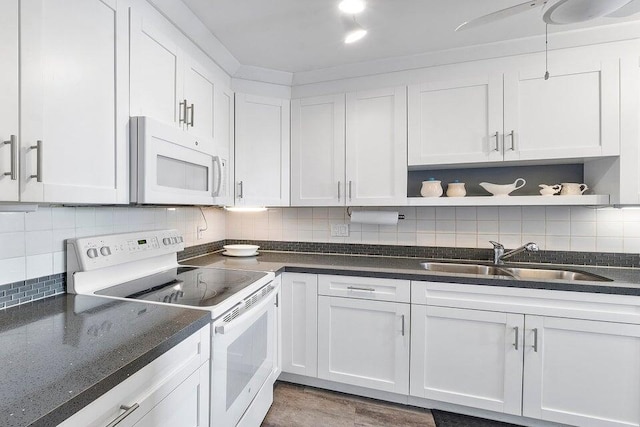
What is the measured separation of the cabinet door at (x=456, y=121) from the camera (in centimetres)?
188

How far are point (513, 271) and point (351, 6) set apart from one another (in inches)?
74.4

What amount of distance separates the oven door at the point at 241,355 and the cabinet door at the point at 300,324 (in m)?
0.21

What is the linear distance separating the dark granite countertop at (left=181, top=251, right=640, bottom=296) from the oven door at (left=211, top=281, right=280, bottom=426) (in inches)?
12.0

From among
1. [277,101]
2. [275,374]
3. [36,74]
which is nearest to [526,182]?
[277,101]

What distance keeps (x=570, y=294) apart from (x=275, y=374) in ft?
5.77

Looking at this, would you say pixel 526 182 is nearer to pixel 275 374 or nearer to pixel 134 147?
pixel 275 374

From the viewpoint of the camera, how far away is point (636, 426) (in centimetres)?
153

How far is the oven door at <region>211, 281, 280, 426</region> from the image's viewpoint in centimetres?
119

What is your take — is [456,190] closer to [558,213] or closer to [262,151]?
[558,213]

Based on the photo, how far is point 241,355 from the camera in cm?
140

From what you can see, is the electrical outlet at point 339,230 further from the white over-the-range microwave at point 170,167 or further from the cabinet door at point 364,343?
the white over-the-range microwave at point 170,167

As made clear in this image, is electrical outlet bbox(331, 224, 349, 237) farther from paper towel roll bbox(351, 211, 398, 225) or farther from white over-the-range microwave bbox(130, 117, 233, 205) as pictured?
white over-the-range microwave bbox(130, 117, 233, 205)

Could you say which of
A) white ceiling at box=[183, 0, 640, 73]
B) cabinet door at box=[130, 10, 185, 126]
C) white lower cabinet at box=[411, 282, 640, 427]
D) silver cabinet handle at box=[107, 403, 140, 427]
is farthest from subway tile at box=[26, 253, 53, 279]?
white lower cabinet at box=[411, 282, 640, 427]

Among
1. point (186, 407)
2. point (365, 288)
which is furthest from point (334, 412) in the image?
point (186, 407)
